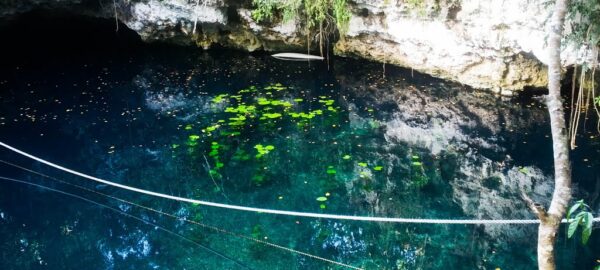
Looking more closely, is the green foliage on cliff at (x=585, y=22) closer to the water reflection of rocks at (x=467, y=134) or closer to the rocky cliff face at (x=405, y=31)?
the rocky cliff face at (x=405, y=31)

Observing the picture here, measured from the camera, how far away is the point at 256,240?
16.6 ft

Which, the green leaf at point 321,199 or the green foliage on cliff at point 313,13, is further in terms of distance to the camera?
the green foliage on cliff at point 313,13

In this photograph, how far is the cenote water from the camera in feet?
16.2

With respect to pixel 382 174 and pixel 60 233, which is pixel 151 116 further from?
pixel 382 174

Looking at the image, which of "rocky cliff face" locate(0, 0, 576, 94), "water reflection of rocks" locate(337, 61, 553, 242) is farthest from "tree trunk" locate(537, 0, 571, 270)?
"rocky cliff face" locate(0, 0, 576, 94)

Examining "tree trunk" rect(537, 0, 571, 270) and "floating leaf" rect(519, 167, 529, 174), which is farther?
"floating leaf" rect(519, 167, 529, 174)

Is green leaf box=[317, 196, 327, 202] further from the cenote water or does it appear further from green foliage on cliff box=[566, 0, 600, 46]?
green foliage on cliff box=[566, 0, 600, 46]

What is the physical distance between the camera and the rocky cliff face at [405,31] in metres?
8.05

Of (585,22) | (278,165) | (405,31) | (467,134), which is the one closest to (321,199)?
(278,165)

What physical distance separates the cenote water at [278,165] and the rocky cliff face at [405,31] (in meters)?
0.42

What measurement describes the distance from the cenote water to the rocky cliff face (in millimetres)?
416

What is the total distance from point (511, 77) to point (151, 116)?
6444mm

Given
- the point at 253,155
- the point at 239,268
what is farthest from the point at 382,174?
the point at 239,268

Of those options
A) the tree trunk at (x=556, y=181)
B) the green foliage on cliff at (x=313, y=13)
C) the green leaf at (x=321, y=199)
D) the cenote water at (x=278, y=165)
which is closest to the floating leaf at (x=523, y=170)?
the cenote water at (x=278, y=165)
